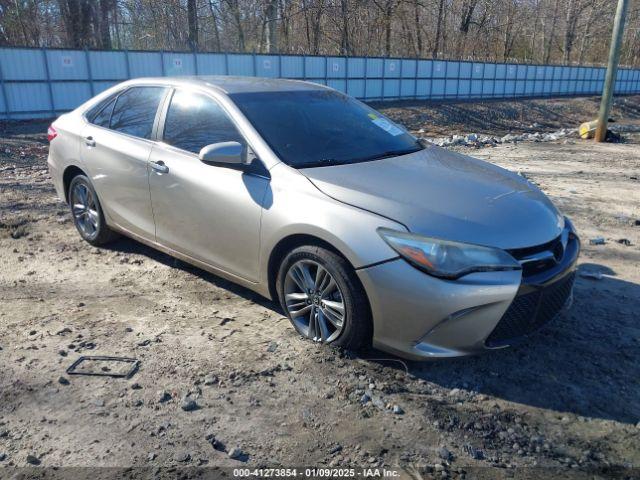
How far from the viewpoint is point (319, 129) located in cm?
416

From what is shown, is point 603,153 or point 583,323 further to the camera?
point 603,153

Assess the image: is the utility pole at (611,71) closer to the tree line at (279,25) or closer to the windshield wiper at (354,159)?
the windshield wiper at (354,159)

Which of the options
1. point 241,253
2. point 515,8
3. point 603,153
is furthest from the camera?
point 515,8

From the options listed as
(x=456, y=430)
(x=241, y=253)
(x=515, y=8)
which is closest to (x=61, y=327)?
(x=241, y=253)

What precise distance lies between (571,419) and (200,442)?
196cm

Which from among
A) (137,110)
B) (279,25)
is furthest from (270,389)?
(279,25)

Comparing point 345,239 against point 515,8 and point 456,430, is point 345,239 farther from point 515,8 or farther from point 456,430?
point 515,8

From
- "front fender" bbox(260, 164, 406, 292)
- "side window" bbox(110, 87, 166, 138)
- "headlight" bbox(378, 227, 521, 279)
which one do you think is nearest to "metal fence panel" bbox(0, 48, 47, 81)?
"side window" bbox(110, 87, 166, 138)

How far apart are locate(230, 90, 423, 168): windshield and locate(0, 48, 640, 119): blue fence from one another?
643 inches

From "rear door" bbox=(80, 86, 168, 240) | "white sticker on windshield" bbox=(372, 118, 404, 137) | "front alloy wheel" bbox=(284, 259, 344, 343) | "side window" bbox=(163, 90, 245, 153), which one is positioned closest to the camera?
"front alloy wheel" bbox=(284, 259, 344, 343)

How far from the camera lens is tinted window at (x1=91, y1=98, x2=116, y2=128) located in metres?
5.05

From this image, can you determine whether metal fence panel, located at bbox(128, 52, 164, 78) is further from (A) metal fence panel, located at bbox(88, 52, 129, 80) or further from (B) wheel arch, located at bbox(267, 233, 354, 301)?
(B) wheel arch, located at bbox(267, 233, 354, 301)

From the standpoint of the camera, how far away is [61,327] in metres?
3.88

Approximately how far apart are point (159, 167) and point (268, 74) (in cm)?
1941
